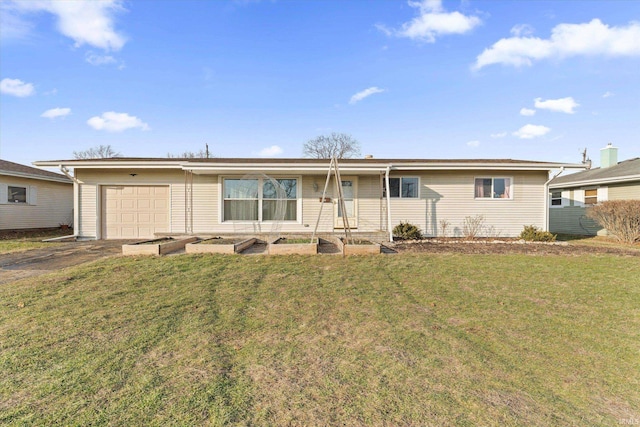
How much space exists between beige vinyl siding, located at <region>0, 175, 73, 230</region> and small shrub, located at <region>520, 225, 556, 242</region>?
831 inches

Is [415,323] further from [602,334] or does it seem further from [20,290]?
[20,290]

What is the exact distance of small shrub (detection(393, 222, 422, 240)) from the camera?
10.7m

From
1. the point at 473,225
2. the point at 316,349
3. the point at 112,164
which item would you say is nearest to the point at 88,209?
the point at 112,164

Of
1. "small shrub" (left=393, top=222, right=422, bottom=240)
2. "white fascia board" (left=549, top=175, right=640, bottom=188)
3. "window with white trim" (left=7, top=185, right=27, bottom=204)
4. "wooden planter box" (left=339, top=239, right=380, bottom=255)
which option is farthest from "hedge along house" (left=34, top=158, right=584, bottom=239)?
"window with white trim" (left=7, top=185, right=27, bottom=204)

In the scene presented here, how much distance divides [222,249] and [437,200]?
833cm

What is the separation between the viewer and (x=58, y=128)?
17.8m

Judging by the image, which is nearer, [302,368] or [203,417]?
[203,417]

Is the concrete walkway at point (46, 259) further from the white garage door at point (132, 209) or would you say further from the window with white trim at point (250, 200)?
the window with white trim at point (250, 200)

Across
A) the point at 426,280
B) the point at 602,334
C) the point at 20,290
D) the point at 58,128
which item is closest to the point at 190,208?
the point at 20,290

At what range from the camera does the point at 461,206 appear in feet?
38.3

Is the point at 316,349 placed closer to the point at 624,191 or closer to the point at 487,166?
the point at 487,166

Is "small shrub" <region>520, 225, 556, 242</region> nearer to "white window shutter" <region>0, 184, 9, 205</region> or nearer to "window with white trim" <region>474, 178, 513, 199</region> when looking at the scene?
"window with white trim" <region>474, 178, 513, 199</region>

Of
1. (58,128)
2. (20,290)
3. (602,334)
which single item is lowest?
(602,334)

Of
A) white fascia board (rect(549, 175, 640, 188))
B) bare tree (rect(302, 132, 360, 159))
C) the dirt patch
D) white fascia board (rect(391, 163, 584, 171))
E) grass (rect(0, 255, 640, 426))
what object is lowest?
grass (rect(0, 255, 640, 426))
